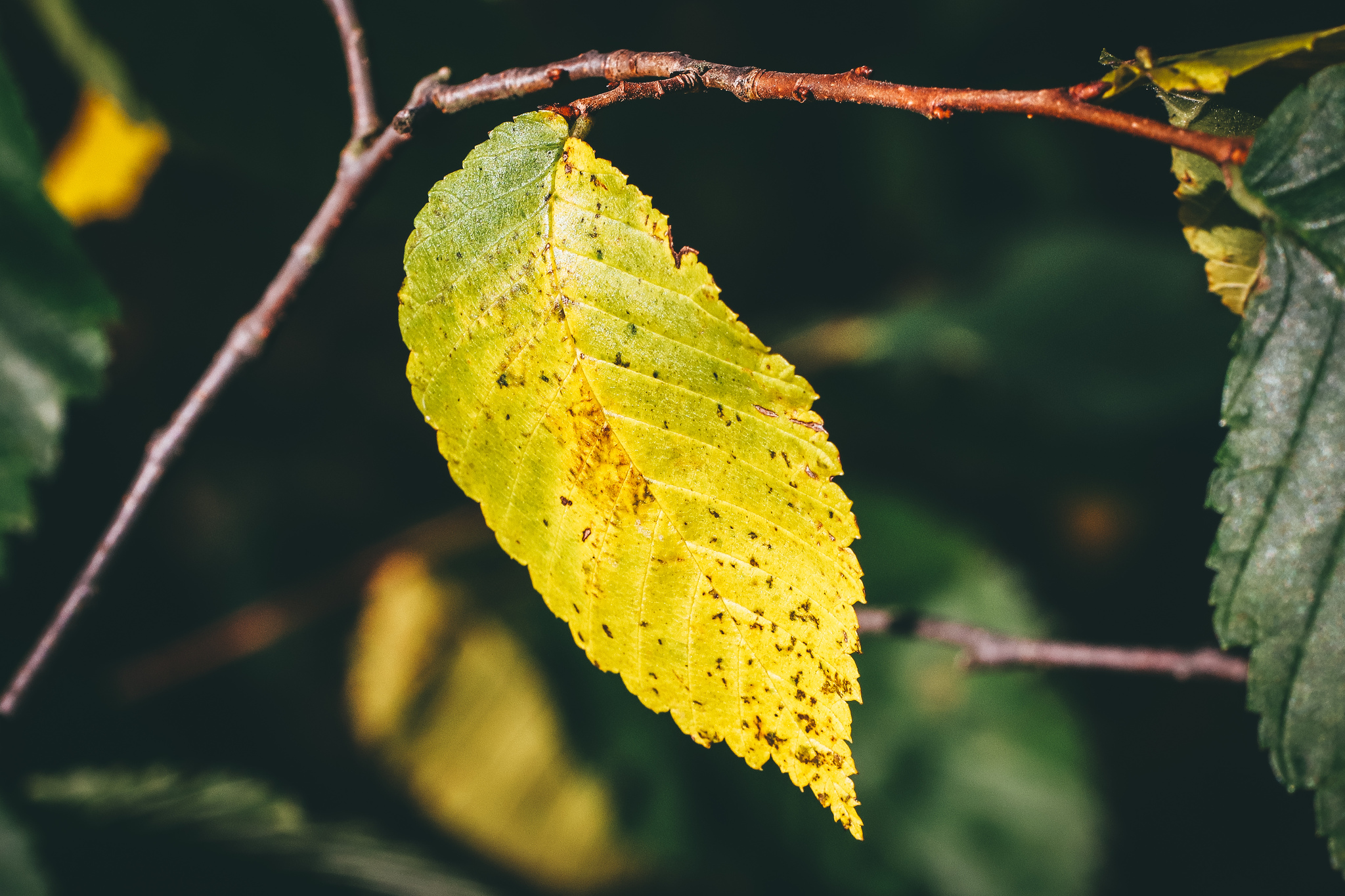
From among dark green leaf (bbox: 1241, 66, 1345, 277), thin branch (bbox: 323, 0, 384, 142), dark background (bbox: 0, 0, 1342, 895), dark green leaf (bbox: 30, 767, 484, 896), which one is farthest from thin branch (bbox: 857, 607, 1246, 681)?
dark green leaf (bbox: 30, 767, 484, 896)

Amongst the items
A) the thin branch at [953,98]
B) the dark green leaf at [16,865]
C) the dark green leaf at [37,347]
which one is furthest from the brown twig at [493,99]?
the dark green leaf at [16,865]

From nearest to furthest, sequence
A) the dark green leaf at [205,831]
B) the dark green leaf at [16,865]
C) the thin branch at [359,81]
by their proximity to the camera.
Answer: the thin branch at [359,81], the dark green leaf at [16,865], the dark green leaf at [205,831]

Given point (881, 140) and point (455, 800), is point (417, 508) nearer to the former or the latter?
point (455, 800)

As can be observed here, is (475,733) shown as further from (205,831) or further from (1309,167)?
(1309,167)

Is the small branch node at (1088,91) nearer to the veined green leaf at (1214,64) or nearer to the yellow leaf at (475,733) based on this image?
the veined green leaf at (1214,64)

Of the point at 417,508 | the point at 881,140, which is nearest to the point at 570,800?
the point at 417,508

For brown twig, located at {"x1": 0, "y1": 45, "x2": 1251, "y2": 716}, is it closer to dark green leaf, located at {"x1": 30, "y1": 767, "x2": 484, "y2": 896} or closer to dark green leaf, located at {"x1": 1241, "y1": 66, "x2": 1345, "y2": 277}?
dark green leaf, located at {"x1": 1241, "y1": 66, "x2": 1345, "y2": 277}
